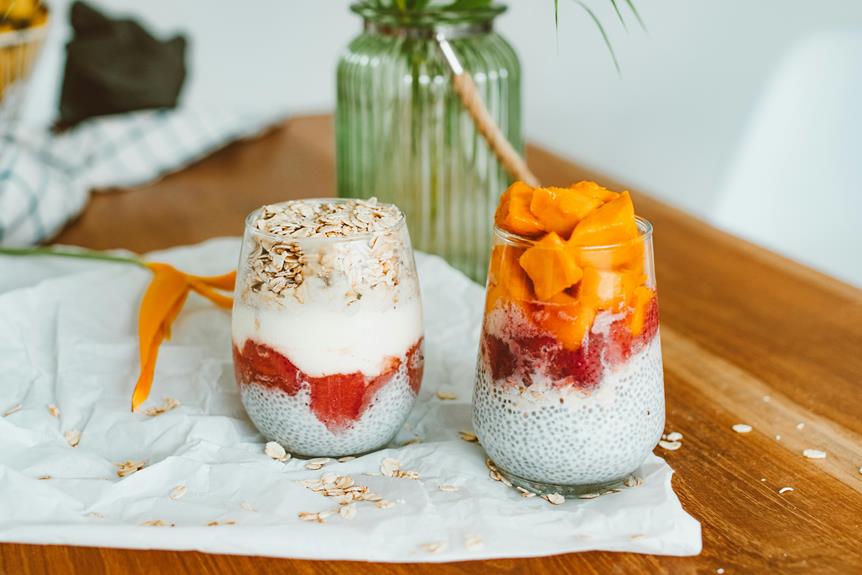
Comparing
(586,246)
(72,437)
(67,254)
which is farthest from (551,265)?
(67,254)

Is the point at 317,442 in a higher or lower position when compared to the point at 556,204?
lower

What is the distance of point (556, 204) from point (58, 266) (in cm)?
60

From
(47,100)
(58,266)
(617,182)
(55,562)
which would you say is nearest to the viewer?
(55,562)

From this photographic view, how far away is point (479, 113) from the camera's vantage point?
0.95 m

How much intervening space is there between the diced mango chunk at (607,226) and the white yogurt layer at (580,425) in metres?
0.08

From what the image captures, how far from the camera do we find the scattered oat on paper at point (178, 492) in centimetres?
62

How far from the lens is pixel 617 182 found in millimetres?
1254

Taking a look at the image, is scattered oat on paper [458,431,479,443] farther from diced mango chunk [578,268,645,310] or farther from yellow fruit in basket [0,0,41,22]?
yellow fruit in basket [0,0,41,22]

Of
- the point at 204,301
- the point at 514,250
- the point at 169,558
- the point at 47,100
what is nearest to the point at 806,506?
the point at 514,250

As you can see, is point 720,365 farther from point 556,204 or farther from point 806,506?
point 556,204

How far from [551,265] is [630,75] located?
66.2 inches

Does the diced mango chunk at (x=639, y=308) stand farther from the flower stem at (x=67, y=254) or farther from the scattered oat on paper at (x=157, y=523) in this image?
the flower stem at (x=67, y=254)

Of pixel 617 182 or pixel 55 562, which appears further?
pixel 617 182

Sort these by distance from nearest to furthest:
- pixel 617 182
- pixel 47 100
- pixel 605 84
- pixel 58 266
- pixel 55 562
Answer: pixel 55 562 → pixel 58 266 → pixel 617 182 → pixel 605 84 → pixel 47 100
